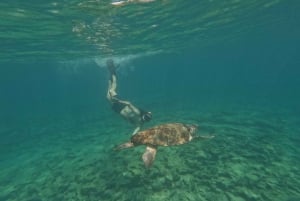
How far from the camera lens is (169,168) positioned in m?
13.8

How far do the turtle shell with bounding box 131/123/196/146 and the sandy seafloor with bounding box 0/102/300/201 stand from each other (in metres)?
2.39

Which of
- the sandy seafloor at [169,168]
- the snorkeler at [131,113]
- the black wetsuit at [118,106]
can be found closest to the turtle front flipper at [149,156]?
the snorkeler at [131,113]

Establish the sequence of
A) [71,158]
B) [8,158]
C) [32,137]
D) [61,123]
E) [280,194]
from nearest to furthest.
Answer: [280,194]
[71,158]
[8,158]
[32,137]
[61,123]

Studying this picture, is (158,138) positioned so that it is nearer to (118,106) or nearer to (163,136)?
(163,136)

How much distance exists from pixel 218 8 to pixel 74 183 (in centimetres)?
2093

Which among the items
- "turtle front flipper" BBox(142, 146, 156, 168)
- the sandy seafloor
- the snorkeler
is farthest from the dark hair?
the sandy seafloor

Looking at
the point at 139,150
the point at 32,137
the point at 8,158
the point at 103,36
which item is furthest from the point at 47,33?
the point at 139,150

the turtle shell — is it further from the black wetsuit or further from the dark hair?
the black wetsuit

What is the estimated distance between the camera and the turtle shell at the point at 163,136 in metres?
10.1

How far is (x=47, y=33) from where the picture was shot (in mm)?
28641

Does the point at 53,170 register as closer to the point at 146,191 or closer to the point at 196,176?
the point at 146,191

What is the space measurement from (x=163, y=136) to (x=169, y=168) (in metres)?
4.14

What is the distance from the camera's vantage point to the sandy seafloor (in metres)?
11.6

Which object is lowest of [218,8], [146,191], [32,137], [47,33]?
[32,137]
